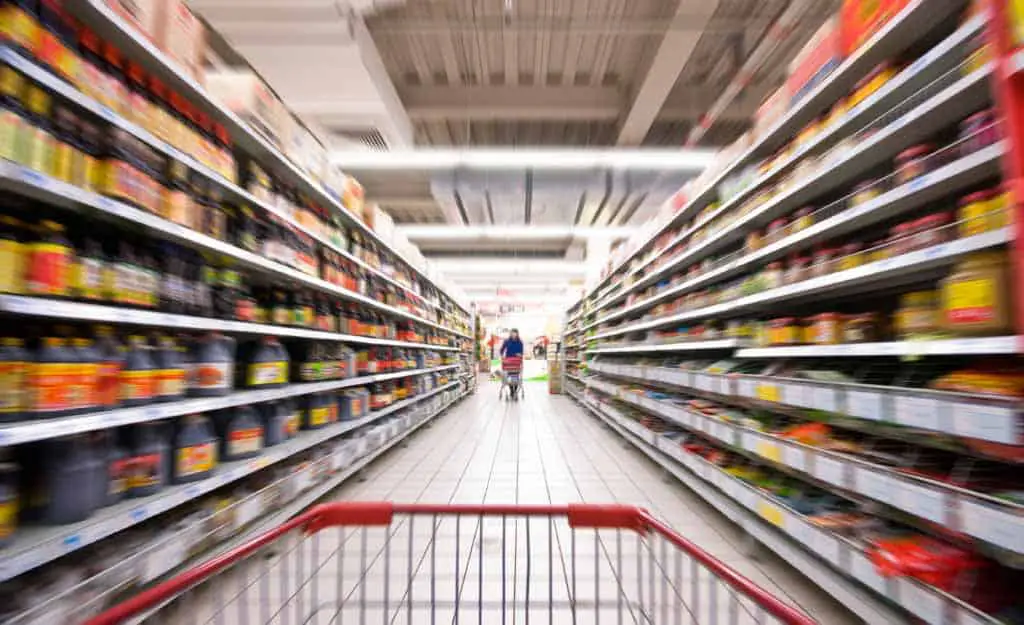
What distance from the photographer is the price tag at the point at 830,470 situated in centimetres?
164

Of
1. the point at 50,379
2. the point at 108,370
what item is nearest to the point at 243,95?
the point at 108,370

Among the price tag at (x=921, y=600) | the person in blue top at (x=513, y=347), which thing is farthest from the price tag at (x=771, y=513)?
the person in blue top at (x=513, y=347)

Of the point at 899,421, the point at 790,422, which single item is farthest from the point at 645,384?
the point at 899,421

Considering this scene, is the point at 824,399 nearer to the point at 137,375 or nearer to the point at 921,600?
the point at 921,600

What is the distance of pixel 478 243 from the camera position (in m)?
11.9

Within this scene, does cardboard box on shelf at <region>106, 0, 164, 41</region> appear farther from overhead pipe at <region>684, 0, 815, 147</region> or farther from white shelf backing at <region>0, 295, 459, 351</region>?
overhead pipe at <region>684, 0, 815, 147</region>

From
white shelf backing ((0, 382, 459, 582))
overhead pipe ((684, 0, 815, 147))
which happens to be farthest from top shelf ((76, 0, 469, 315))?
overhead pipe ((684, 0, 815, 147))

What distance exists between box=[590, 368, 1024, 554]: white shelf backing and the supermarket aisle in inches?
20.6

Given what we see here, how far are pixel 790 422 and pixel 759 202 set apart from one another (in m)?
1.20

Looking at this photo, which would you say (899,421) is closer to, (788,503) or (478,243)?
(788,503)

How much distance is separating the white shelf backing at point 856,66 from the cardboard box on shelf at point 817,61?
0.05 meters

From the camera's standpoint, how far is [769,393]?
7.00 ft

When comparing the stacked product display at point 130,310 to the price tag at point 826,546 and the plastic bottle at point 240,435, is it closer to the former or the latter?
the plastic bottle at point 240,435

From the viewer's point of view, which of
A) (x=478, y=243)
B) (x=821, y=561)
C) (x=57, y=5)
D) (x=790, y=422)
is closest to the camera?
(x=57, y=5)
